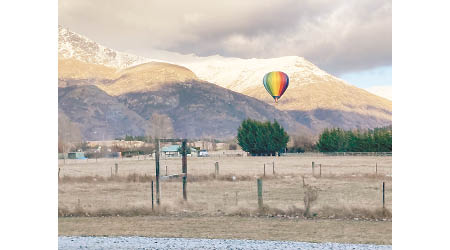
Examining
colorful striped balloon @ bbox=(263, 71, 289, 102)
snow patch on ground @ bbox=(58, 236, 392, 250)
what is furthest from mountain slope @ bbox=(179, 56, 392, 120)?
snow patch on ground @ bbox=(58, 236, 392, 250)

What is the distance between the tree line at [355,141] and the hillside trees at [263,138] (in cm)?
483

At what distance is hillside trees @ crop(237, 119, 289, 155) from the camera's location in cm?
5712

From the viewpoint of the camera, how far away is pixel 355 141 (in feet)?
180

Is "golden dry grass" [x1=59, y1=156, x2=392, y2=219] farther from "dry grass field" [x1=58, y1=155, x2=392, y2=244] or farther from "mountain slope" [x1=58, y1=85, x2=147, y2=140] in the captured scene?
"mountain slope" [x1=58, y1=85, x2=147, y2=140]

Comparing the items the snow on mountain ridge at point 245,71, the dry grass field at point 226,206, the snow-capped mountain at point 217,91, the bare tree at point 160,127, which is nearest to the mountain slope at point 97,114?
the snow-capped mountain at point 217,91

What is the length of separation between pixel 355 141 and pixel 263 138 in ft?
34.8

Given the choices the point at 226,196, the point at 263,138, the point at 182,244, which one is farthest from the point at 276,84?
the point at 182,244

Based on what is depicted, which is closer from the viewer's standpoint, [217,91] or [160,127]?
[160,127]

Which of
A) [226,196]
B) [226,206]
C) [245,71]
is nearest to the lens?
[226,206]

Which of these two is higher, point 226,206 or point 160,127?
point 160,127

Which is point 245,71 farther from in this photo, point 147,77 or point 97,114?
point 97,114

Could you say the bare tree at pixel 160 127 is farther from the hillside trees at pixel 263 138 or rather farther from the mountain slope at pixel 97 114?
the hillside trees at pixel 263 138
